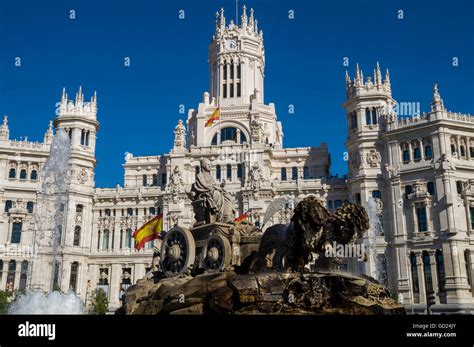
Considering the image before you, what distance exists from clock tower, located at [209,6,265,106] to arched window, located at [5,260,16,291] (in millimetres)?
37119

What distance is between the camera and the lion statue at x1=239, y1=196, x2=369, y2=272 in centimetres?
1666

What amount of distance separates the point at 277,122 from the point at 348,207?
70.2m

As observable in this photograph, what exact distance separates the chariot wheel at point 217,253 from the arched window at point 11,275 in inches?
1929

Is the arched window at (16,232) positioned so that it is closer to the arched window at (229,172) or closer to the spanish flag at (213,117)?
the arched window at (229,172)

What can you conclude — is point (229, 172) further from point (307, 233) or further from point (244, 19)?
point (307, 233)

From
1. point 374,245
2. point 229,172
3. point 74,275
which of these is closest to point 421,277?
point 374,245

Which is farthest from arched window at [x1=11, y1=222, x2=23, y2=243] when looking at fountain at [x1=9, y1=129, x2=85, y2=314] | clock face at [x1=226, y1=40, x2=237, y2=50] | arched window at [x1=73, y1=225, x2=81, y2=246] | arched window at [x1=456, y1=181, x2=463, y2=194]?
arched window at [x1=456, y1=181, x2=463, y2=194]

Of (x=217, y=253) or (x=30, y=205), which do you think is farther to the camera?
(x=30, y=205)

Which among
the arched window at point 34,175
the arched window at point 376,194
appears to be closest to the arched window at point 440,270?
the arched window at point 376,194

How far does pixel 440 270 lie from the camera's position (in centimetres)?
5306

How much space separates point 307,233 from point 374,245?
42526mm

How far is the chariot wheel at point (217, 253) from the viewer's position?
62.2ft

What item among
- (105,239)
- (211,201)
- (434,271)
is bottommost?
(434,271)

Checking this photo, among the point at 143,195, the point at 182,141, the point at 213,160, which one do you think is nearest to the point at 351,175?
the point at 213,160
